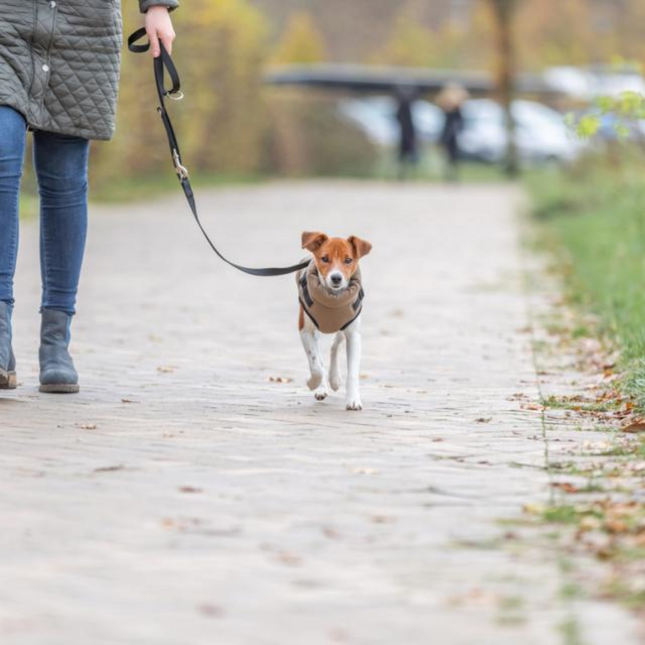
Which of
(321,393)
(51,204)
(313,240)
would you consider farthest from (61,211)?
(321,393)

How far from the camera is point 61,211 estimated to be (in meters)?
6.25

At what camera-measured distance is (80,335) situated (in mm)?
8383

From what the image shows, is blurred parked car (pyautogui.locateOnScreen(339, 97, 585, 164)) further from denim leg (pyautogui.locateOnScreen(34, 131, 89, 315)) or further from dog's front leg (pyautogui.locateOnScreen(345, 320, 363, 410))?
dog's front leg (pyautogui.locateOnScreen(345, 320, 363, 410))

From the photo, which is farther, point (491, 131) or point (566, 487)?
point (491, 131)

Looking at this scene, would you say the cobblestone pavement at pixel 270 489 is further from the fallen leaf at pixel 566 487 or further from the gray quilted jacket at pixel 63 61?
the gray quilted jacket at pixel 63 61

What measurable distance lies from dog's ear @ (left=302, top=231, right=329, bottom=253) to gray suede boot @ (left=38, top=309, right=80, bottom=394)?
1.01 metres

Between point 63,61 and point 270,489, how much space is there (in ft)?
7.52

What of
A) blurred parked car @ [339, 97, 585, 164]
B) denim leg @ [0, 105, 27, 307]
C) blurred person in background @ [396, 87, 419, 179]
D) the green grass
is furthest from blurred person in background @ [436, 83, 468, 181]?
denim leg @ [0, 105, 27, 307]

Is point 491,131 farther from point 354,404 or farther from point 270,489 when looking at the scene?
point 270,489

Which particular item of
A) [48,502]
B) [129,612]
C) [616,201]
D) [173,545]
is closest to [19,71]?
[48,502]

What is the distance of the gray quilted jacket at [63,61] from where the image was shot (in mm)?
5902

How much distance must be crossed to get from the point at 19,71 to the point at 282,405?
158 cm

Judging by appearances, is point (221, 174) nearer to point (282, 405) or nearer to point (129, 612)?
point (282, 405)

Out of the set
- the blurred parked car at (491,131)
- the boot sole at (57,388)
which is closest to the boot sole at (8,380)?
the boot sole at (57,388)
